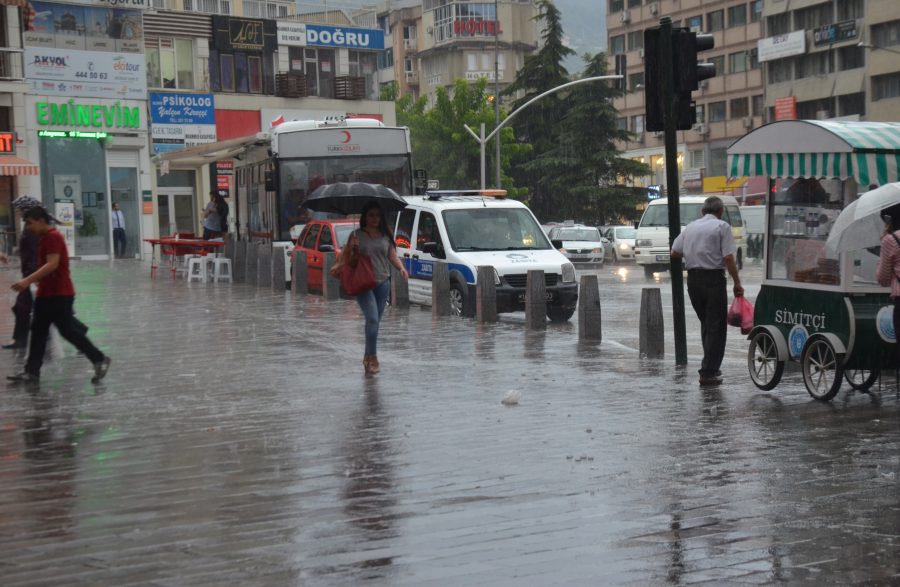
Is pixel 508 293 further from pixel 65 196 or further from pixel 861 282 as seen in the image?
pixel 65 196

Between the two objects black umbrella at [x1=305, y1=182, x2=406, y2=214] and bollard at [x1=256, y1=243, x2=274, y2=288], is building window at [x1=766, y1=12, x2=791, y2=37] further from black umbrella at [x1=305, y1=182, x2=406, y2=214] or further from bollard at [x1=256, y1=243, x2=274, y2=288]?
black umbrella at [x1=305, y1=182, x2=406, y2=214]

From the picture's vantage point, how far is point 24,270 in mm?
14953

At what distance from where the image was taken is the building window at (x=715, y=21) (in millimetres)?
82469

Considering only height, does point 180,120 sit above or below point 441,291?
above

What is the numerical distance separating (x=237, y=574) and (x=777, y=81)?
75012 millimetres

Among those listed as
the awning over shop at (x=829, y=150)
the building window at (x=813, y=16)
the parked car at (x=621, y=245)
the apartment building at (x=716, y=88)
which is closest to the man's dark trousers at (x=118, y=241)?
the parked car at (x=621, y=245)

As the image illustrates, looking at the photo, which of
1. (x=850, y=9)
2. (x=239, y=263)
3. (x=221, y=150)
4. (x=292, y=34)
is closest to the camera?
(x=239, y=263)

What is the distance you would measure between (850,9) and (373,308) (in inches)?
2461

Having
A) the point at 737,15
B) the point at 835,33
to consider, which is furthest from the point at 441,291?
the point at 737,15

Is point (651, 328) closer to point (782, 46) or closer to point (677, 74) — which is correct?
point (677, 74)

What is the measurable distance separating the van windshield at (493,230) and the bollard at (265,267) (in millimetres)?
6806

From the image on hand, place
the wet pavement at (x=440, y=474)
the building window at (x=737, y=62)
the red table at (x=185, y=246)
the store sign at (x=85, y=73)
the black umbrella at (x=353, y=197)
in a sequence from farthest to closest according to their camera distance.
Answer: the building window at (x=737, y=62) → the store sign at (x=85, y=73) → the red table at (x=185, y=246) → the black umbrella at (x=353, y=197) → the wet pavement at (x=440, y=474)

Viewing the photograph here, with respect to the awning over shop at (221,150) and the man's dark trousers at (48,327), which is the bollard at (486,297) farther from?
the awning over shop at (221,150)

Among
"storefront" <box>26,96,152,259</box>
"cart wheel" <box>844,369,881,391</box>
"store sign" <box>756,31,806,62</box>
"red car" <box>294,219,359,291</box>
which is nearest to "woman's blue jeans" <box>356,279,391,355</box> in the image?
"cart wheel" <box>844,369,881,391</box>
